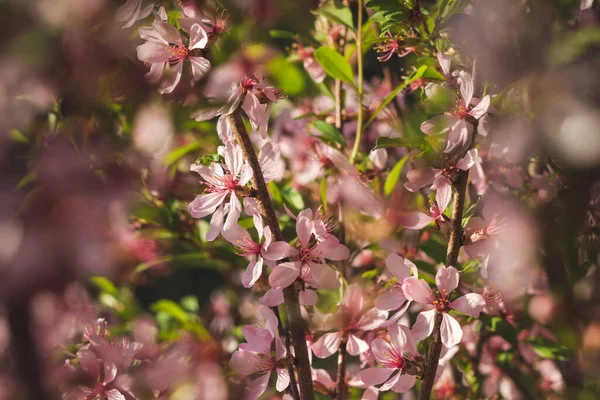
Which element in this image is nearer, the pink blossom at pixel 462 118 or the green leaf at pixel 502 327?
the pink blossom at pixel 462 118

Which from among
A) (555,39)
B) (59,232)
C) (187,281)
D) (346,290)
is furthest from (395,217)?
(187,281)

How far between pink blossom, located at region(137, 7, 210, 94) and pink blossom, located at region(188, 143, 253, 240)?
0.34ft

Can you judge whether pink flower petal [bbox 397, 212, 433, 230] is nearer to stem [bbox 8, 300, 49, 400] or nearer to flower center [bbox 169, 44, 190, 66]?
flower center [bbox 169, 44, 190, 66]

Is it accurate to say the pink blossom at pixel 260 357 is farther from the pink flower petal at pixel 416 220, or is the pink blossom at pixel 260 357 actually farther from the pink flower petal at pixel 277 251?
the pink flower petal at pixel 416 220

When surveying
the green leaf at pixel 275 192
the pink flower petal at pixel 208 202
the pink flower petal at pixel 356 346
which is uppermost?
the pink flower petal at pixel 208 202

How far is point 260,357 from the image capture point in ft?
2.28

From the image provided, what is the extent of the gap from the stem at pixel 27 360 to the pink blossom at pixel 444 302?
407 mm

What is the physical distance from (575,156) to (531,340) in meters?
0.51

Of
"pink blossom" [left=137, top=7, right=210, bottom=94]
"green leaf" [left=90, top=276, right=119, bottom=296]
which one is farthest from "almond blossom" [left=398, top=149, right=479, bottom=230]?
"green leaf" [left=90, top=276, right=119, bottom=296]

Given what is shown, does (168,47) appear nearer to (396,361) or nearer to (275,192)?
(275,192)

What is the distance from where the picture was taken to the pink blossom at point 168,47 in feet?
1.96

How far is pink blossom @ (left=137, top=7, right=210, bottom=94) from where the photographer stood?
1.96 ft

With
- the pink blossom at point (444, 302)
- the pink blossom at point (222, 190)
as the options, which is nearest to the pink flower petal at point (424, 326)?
the pink blossom at point (444, 302)

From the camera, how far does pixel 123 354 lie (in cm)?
74
